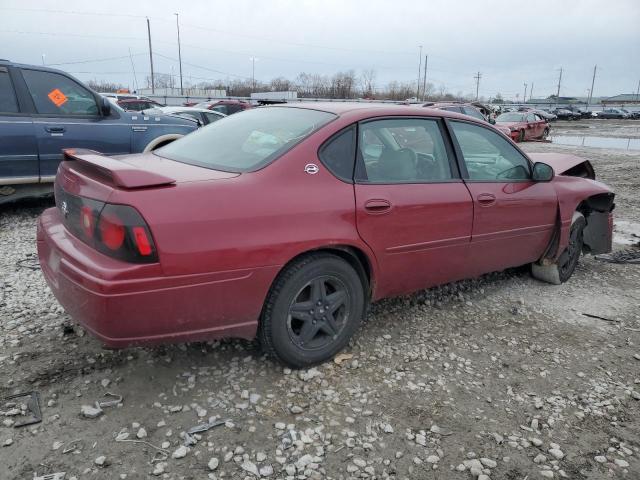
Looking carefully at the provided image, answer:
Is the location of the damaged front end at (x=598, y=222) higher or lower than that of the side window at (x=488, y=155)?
lower

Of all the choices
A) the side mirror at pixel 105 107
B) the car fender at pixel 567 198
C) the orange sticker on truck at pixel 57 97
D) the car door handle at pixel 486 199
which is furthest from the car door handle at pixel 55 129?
the car fender at pixel 567 198

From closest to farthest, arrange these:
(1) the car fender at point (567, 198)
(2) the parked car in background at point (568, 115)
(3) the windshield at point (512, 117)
A: (1) the car fender at point (567, 198), (3) the windshield at point (512, 117), (2) the parked car in background at point (568, 115)

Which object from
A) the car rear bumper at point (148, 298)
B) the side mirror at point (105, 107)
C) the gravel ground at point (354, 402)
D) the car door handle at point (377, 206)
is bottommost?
the gravel ground at point (354, 402)

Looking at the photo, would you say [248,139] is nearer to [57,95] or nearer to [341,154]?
[341,154]

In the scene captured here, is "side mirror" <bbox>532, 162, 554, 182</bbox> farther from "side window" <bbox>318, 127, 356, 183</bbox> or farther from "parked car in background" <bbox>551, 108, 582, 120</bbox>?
"parked car in background" <bbox>551, 108, 582, 120</bbox>

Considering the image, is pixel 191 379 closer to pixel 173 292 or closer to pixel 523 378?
pixel 173 292

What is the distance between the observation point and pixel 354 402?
9.14 ft

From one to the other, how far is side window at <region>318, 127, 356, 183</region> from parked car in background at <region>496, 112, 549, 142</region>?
19.6m

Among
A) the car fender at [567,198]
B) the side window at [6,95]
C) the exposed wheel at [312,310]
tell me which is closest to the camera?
the exposed wheel at [312,310]

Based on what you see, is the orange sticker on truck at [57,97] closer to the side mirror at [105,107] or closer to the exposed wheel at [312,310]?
the side mirror at [105,107]

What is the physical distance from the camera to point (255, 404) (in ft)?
8.95

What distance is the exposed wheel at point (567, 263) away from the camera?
4684 millimetres

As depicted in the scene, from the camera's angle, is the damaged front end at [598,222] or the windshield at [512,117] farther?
the windshield at [512,117]

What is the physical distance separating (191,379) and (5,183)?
430 centimetres
